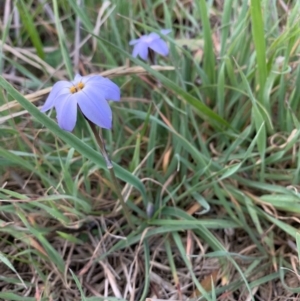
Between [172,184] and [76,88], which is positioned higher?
[76,88]

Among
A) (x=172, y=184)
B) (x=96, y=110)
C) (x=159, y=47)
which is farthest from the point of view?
(x=172, y=184)

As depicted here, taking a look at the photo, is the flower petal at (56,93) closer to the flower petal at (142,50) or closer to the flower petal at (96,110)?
the flower petal at (96,110)

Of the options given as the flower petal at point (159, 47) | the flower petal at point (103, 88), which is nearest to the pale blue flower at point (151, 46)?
the flower petal at point (159, 47)

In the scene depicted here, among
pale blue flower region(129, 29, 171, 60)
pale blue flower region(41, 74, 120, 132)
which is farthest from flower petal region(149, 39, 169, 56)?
pale blue flower region(41, 74, 120, 132)

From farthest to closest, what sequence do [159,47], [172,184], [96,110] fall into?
[172,184] → [159,47] → [96,110]

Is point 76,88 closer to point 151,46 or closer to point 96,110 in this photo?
point 96,110

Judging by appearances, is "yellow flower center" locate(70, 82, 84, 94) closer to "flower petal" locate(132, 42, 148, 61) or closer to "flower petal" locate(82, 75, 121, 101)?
"flower petal" locate(82, 75, 121, 101)

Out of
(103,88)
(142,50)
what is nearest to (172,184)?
(142,50)

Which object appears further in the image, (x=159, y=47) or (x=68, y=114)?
(x=159, y=47)
